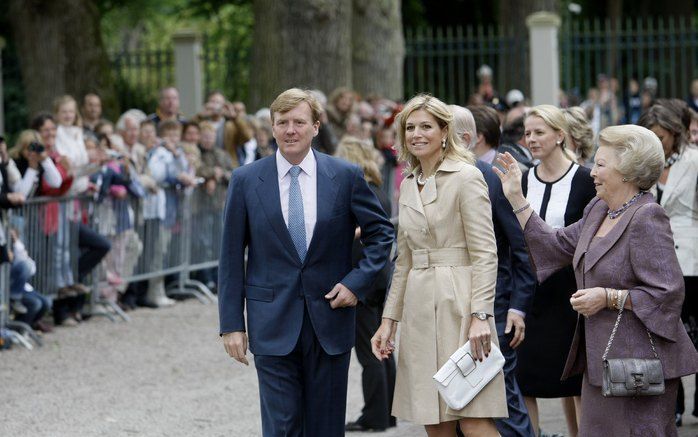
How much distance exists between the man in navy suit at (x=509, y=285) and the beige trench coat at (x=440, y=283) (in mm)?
553

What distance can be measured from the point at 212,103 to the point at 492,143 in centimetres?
867

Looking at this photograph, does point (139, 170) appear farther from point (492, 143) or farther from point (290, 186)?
point (290, 186)

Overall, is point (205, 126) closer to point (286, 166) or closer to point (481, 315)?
point (286, 166)

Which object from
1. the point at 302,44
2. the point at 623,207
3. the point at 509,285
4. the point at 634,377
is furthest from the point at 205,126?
the point at 634,377

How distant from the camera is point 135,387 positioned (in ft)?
31.8

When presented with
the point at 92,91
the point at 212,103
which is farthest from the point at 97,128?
the point at 92,91

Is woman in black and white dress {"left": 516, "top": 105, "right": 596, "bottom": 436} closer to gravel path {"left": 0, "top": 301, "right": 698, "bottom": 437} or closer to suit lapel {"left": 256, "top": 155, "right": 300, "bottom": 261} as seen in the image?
gravel path {"left": 0, "top": 301, "right": 698, "bottom": 437}

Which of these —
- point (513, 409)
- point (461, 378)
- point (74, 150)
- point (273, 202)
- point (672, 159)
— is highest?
point (74, 150)

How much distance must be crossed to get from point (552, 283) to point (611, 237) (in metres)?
1.37

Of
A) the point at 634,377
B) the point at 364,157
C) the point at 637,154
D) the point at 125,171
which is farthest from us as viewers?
the point at 125,171

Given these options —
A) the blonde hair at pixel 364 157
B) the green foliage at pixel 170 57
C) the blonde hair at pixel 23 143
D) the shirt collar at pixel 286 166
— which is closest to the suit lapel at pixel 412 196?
the shirt collar at pixel 286 166

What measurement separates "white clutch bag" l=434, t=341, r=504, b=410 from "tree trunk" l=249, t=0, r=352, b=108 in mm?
13113

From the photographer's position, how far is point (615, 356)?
5461 millimetres

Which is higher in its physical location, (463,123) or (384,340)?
(463,123)
